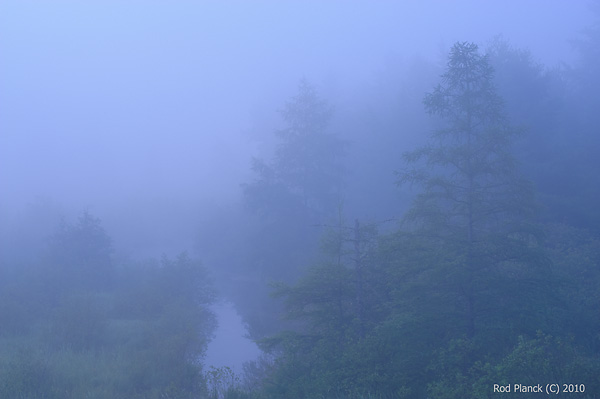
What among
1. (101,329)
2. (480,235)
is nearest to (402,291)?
(480,235)

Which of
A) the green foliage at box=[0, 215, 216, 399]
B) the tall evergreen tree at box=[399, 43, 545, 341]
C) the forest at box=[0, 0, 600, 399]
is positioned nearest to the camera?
the forest at box=[0, 0, 600, 399]

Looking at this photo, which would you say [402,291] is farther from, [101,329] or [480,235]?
[101,329]

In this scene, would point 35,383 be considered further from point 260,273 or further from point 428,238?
point 260,273

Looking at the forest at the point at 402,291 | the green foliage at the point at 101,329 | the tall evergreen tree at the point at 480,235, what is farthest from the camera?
the green foliage at the point at 101,329

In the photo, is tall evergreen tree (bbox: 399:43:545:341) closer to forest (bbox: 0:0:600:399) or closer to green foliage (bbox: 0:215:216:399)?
forest (bbox: 0:0:600:399)

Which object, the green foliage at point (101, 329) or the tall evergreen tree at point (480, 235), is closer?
the tall evergreen tree at point (480, 235)

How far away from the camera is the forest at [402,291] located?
9.30 metres

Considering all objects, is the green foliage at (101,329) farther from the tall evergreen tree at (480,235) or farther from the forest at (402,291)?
the tall evergreen tree at (480,235)

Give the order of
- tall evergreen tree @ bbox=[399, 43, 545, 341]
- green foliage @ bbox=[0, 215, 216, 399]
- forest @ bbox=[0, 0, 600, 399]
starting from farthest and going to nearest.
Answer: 1. green foliage @ bbox=[0, 215, 216, 399]
2. tall evergreen tree @ bbox=[399, 43, 545, 341]
3. forest @ bbox=[0, 0, 600, 399]

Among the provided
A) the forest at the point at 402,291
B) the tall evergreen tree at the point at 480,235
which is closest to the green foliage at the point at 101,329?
the forest at the point at 402,291

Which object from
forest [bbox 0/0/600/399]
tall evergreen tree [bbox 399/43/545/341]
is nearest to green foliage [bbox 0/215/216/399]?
forest [bbox 0/0/600/399]

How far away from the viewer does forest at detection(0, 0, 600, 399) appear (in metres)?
9.30

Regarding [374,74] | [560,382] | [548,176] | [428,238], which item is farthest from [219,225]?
[560,382]

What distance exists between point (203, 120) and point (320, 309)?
72.8 meters
